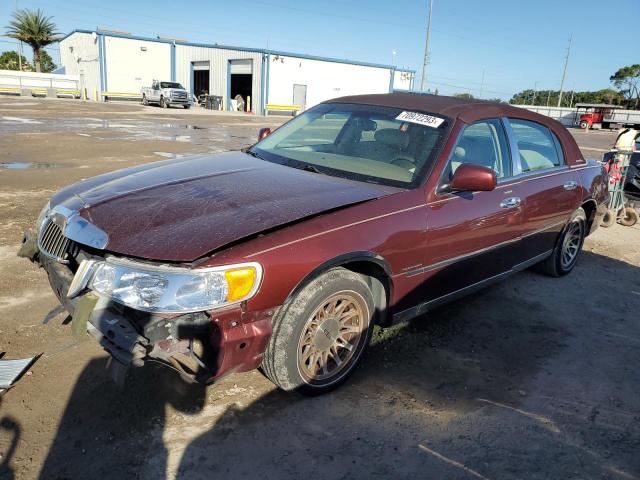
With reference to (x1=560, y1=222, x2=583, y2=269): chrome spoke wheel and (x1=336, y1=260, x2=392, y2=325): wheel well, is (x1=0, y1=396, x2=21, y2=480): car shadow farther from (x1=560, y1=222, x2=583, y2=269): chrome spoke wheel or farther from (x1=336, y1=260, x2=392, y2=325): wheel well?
(x1=560, y1=222, x2=583, y2=269): chrome spoke wheel

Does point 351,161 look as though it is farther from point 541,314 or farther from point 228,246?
point 541,314

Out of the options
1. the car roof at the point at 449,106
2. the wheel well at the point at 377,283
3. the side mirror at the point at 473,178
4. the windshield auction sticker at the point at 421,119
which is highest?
the car roof at the point at 449,106

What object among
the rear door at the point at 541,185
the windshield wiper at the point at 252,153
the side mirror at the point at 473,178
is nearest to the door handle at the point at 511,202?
the rear door at the point at 541,185

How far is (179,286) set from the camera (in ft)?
7.61

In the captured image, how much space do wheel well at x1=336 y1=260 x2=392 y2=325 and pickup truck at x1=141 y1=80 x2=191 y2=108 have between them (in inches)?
1462

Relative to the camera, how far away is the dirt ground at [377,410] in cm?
249

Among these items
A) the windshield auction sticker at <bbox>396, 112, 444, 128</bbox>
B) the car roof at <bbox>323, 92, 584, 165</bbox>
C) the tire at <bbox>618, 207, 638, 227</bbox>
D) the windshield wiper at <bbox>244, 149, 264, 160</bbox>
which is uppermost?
the car roof at <bbox>323, 92, 584, 165</bbox>

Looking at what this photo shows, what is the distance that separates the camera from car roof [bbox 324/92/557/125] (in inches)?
149

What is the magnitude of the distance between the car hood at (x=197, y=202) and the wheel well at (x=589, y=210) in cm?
316

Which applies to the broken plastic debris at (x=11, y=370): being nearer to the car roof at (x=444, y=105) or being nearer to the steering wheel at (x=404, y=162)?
the steering wheel at (x=404, y=162)

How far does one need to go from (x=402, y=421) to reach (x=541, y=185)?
2.57m

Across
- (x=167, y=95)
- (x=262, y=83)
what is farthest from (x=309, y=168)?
(x=262, y=83)

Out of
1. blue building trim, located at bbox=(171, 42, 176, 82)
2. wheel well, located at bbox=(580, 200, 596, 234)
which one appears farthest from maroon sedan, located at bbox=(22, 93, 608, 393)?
blue building trim, located at bbox=(171, 42, 176, 82)

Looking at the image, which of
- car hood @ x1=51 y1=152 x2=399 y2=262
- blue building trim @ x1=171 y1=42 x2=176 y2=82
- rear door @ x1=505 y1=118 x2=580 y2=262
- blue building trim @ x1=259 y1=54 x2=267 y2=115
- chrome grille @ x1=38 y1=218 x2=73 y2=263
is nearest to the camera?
car hood @ x1=51 y1=152 x2=399 y2=262
